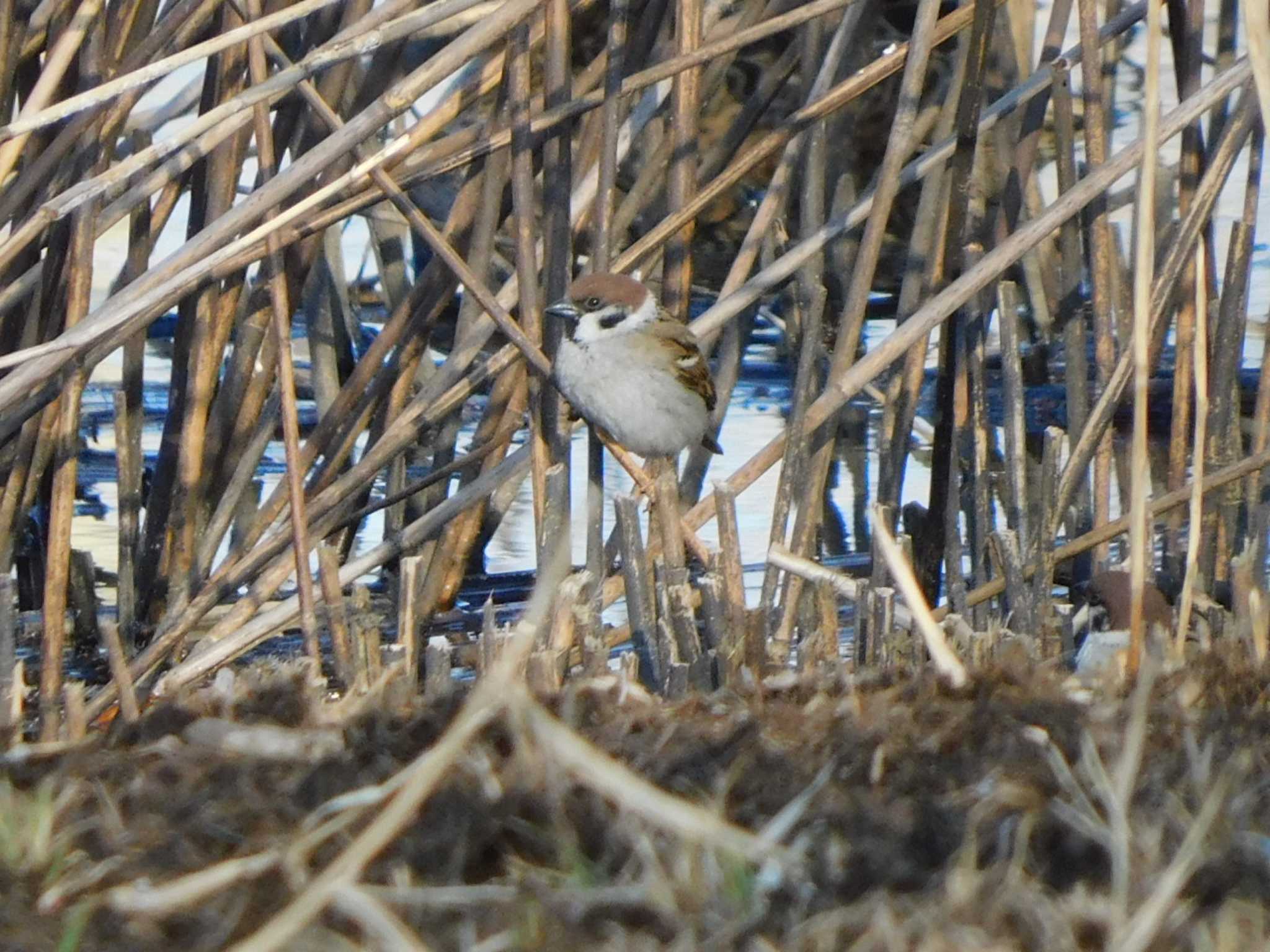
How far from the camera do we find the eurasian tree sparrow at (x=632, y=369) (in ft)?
15.0

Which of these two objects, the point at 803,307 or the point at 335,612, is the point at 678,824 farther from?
the point at 803,307

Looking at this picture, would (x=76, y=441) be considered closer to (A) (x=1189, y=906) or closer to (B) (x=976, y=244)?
(B) (x=976, y=244)

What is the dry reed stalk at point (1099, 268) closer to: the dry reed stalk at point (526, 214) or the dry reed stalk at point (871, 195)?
the dry reed stalk at point (871, 195)

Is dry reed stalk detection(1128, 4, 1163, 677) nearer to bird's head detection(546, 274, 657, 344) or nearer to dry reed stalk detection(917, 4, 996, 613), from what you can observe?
dry reed stalk detection(917, 4, 996, 613)

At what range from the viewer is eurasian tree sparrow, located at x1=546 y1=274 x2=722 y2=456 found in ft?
15.0

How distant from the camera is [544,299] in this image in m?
4.57

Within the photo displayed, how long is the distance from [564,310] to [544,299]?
14 centimetres

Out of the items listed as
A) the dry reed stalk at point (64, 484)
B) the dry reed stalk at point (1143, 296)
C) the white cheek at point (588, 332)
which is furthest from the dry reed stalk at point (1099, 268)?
the dry reed stalk at point (64, 484)

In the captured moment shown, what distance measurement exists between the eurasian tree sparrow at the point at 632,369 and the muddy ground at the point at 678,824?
223 centimetres

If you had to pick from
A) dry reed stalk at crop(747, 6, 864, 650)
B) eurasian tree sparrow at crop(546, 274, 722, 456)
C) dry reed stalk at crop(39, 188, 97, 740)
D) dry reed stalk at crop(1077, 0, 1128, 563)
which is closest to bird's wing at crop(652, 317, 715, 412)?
eurasian tree sparrow at crop(546, 274, 722, 456)

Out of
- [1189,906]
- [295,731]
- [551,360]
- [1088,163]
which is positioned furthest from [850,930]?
[1088,163]

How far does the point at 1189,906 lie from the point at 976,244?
2.97 m

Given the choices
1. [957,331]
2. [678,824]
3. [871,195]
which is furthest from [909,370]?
[678,824]

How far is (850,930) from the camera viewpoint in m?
1.69
